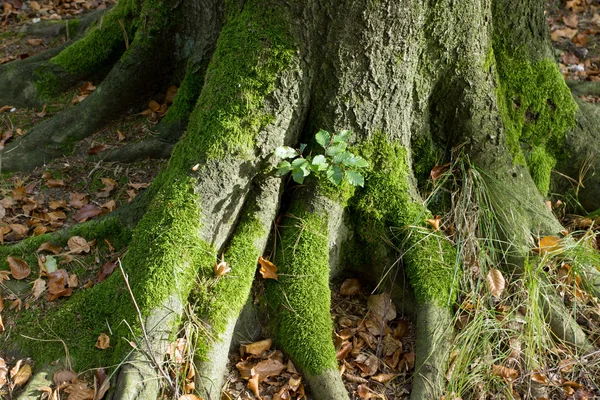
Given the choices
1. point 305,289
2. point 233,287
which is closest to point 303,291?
point 305,289

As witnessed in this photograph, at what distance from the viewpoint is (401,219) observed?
11.6ft

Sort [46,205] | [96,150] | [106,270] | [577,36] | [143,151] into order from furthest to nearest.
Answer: [577,36]
[96,150]
[143,151]
[46,205]
[106,270]

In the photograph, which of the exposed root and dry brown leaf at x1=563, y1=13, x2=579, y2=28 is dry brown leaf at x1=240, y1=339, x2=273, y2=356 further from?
dry brown leaf at x1=563, y1=13, x2=579, y2=28

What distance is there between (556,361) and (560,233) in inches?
33.7

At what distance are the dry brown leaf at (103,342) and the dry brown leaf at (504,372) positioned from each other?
2.06 m

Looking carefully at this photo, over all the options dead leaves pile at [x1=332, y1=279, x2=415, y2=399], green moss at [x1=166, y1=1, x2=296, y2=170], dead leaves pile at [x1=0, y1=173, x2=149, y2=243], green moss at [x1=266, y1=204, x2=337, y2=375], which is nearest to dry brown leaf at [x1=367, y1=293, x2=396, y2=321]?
dead leaves pile at [x1=332, y1=279, x2=415, y2=399]

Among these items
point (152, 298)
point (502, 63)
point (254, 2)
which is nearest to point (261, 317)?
point (152, 298)

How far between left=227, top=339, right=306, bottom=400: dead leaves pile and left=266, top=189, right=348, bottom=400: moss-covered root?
6 centimetres

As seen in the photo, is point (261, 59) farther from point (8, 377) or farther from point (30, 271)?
point (8, 377)

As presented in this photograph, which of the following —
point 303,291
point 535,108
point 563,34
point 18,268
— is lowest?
point 18,268

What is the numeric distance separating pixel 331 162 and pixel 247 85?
0.61 m

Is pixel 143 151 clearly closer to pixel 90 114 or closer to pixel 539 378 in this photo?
pixel 90 114

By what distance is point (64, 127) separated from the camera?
4746 millimetres

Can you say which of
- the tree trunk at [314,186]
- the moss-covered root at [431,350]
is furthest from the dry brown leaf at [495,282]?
the moss-covered root at [431,350]
